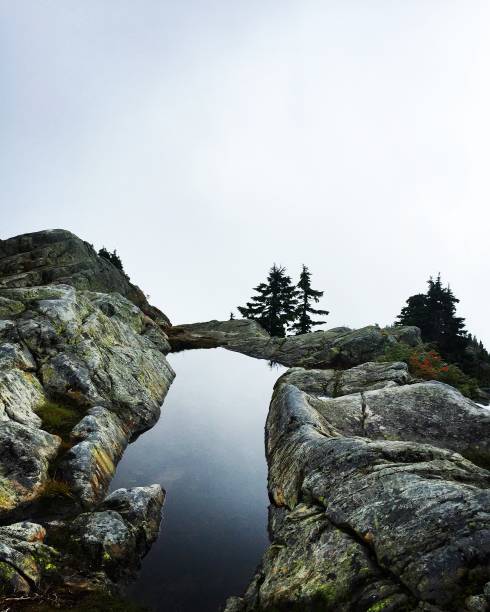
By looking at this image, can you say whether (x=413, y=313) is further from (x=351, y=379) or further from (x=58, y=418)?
(x=58, y=418)

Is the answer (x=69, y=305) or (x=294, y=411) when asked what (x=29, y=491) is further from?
(x=69, y=305)

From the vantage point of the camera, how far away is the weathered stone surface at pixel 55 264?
132 ft

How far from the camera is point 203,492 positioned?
14.3 m

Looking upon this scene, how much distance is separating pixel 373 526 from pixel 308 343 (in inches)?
1391

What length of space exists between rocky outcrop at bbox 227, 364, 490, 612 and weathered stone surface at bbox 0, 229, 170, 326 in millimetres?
36008

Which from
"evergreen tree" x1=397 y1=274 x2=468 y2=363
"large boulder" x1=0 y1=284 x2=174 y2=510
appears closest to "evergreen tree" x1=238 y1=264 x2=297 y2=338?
"evergreen tree" x1=397 y1=274 x2=468 y2=363

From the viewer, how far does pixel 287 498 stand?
11.7 meters

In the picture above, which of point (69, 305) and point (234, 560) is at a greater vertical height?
point (69, 305)

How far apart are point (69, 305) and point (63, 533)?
1478 cm

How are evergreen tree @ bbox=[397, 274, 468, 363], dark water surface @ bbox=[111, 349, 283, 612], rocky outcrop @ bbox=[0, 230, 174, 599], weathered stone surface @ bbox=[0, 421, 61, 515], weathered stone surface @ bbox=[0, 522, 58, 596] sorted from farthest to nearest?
evergreen tree @ bbox=[397, 274, 468, 363]
weathered stone surface @ bbox=[0, 421, 61, 515]
dark water surface @ bbox=[111, 349, 283, 612]
rocky outcrop @ bbox=[0, 230, 174, 599]
weathered stone surface @ bbox=[0, 522, 58, 596]

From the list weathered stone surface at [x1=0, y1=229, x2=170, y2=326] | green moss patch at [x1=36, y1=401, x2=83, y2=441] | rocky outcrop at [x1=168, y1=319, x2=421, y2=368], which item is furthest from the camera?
weathered stone surface at [x1=0, y1=229, x2=170, y2=326]

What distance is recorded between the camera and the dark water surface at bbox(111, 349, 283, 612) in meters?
9.53

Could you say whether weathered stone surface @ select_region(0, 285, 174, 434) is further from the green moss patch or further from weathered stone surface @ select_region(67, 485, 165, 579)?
weathered stone surface @ select_region(67, 485, 165, 579)

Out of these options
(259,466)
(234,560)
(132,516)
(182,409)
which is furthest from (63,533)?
(182,409)
